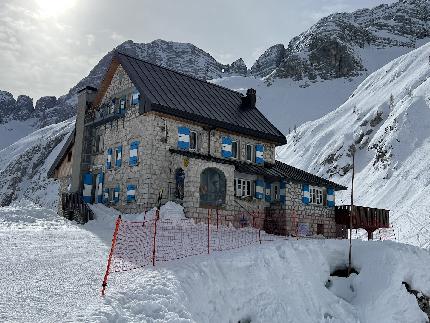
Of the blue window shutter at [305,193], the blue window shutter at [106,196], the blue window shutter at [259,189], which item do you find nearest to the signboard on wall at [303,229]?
the blue window shutter at [305,193]

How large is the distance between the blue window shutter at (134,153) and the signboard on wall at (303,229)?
33.7 ft

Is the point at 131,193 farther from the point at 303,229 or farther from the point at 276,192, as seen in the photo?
the point at 303,229

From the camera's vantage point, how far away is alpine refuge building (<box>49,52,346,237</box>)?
74.4 ft

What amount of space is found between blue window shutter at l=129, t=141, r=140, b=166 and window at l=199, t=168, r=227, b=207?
12.3 feet

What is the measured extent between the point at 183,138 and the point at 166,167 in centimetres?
199

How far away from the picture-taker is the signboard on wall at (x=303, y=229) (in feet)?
83.8

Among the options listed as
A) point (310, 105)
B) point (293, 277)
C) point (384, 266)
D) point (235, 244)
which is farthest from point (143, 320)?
point (310, 105)

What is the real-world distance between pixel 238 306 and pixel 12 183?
316 feet

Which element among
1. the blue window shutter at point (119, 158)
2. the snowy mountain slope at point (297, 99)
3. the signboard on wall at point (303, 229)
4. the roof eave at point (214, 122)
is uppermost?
the snowy mountain slope at point (297, 99)

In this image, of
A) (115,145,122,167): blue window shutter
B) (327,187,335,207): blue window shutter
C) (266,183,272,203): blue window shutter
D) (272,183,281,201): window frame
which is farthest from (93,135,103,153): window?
(327,187,335,207): blue window shutter

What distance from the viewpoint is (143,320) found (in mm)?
8641

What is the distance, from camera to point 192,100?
1035 inches

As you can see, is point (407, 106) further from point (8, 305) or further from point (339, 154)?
point (8, 305)

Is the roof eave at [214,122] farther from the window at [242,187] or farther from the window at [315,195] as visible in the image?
the window at [315,195]
